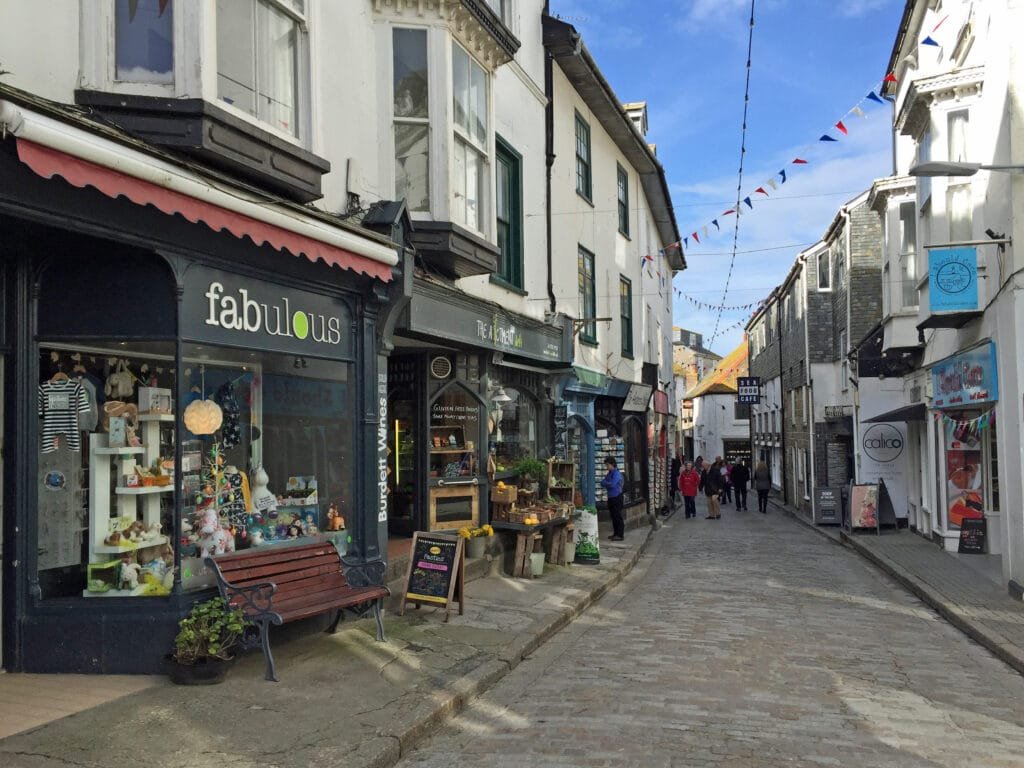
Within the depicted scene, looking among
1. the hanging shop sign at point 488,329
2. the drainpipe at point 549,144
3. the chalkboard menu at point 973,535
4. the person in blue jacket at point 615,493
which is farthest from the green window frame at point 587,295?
the chalkboard menu at point 973,535

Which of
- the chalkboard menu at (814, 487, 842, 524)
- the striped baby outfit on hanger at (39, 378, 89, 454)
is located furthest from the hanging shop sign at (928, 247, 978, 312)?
the chalkboard menu at (814, 487, 842, 524)

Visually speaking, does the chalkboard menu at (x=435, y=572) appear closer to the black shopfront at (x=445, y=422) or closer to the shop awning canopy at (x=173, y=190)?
the black shopfront at (x=445, y=422)

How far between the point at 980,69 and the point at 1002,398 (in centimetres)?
500

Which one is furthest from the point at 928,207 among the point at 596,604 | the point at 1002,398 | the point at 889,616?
the point at 596,604

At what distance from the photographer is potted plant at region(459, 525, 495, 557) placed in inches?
481

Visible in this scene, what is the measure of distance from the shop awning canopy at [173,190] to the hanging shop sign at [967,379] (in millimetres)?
8468

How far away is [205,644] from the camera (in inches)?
264

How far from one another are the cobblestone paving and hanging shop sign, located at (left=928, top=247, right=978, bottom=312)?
13.4ft

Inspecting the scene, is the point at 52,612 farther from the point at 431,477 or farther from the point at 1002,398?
the point at 1002,398

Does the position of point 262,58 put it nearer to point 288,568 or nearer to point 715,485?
point 288,568

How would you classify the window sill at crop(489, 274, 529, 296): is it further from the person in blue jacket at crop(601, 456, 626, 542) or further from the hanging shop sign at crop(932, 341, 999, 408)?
the hanging shop sign at crop(932, 341, 999, 408)

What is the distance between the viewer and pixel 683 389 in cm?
5897

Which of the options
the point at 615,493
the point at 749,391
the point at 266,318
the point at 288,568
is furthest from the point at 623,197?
the point at 749,391

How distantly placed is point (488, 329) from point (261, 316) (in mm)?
4854
